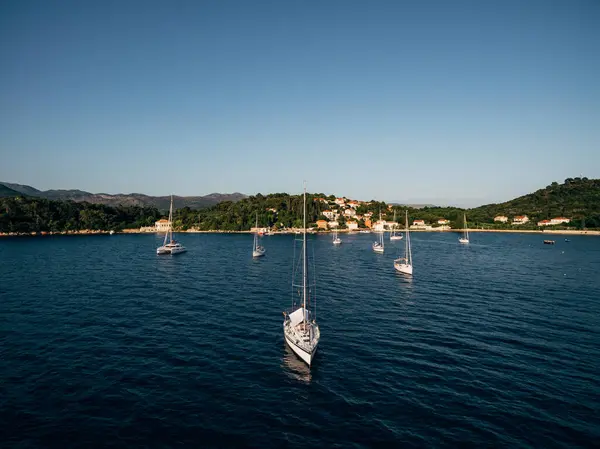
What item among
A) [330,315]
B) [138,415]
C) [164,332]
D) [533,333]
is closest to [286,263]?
[330,315]

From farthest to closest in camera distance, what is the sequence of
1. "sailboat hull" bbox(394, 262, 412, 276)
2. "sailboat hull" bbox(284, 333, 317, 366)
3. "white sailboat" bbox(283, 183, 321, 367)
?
"sailboat hull" bbox(394, 262, 412, 276) < "white sailboat" bbox(283, 183, 321, 367) < "sailboat hull" bbox(284, 333, 317, 366)

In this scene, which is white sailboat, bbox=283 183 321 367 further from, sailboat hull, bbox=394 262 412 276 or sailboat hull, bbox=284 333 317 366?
sailboat hull, bbox=394 262 412 276

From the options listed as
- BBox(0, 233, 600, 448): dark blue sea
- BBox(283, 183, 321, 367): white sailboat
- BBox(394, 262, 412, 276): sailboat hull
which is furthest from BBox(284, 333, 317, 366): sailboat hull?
BBox(394, 262, 412, 276): sailboat hull

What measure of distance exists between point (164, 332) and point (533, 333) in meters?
42.0

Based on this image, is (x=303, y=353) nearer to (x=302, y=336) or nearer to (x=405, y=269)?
(x=302, y=336)

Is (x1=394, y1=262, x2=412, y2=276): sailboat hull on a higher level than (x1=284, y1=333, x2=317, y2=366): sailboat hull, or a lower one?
higher

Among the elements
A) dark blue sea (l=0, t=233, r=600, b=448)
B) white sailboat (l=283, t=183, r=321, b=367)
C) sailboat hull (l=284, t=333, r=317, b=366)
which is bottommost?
dark blue sea (l=0, t=233, r=600, b=448)

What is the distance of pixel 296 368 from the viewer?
30.5 m

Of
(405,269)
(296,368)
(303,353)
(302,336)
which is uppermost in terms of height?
(405,269)

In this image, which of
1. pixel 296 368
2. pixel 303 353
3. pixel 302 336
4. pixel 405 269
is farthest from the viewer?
pixel 405 269

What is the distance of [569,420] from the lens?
23297mm

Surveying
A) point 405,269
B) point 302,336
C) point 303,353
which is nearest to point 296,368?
point 303,353

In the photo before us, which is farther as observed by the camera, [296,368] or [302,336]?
[302,336]

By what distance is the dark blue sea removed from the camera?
72.0 feet
